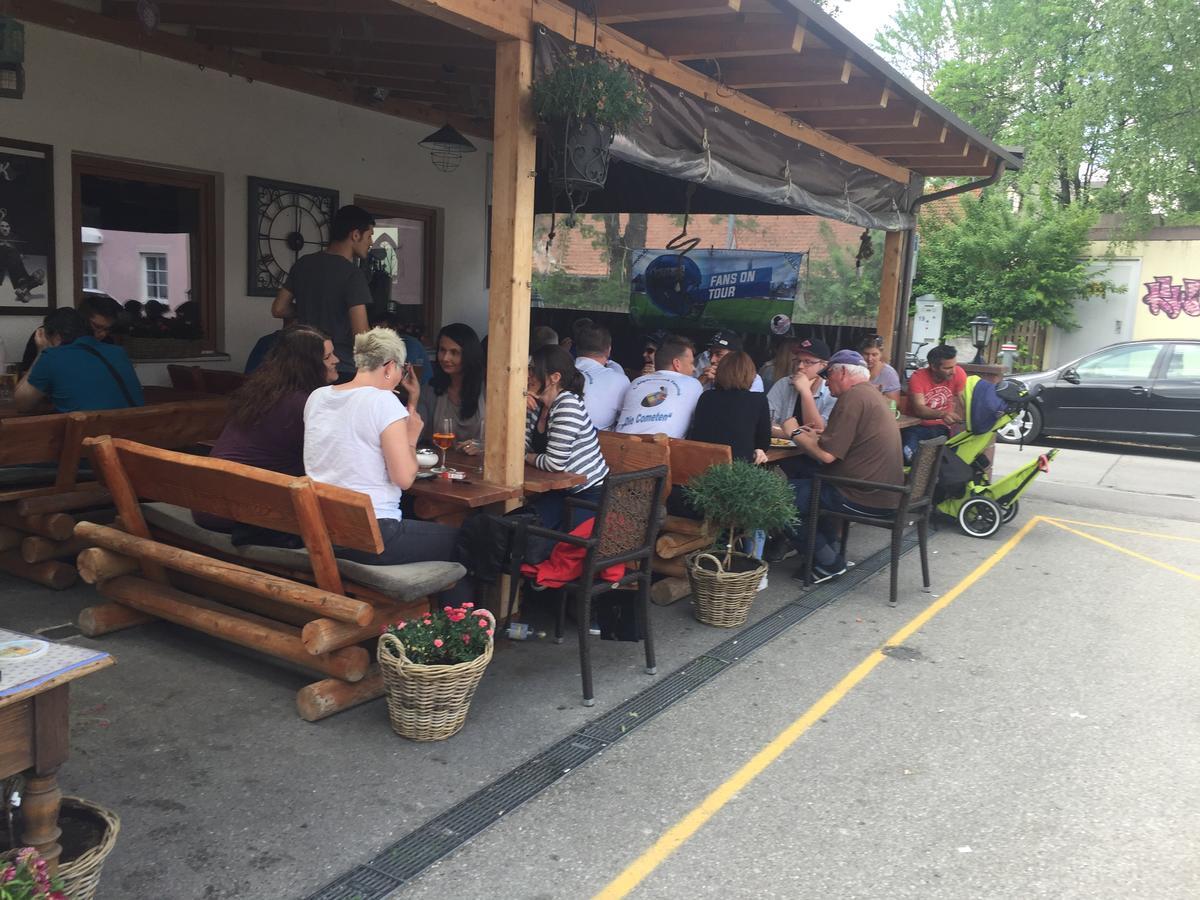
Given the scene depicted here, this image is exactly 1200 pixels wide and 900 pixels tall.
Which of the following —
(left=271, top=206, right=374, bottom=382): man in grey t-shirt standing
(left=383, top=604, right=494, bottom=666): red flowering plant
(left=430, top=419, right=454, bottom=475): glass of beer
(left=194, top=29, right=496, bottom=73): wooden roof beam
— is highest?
(left=194, top=29, right=496, bottom=73): wooden roof beam

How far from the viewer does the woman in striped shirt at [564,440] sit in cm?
490

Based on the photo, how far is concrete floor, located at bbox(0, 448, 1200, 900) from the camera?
2967mm

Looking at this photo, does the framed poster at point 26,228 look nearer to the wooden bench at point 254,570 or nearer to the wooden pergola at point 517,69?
the wooden pergola at point 517,69

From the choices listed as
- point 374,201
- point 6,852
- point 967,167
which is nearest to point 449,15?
point 6,852

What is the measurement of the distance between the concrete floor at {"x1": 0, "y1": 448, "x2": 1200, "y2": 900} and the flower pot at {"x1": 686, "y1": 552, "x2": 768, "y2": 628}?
14 centimetres

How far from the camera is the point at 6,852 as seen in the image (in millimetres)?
2205

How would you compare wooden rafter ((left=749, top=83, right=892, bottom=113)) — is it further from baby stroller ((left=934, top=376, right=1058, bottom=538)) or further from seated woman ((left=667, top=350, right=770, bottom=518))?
baby stroller ((left=934, top=376, right=1058, bottom=538))

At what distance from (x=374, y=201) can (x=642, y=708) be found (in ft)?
20.8

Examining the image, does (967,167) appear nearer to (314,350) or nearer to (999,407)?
(999,407)

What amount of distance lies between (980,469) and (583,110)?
4938mm

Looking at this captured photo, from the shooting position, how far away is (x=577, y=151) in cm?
453

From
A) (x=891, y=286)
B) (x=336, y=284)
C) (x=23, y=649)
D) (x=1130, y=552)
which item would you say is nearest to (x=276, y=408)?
(x=336, y=284)

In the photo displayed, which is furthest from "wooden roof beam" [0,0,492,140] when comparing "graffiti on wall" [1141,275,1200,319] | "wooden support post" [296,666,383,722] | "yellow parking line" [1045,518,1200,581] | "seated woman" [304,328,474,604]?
"graffiti on wall" [1141,275,1200,319]

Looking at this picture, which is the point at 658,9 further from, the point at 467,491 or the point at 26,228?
the point at 26,228
